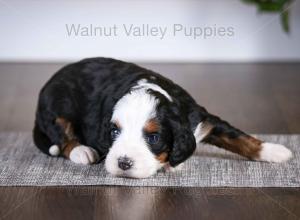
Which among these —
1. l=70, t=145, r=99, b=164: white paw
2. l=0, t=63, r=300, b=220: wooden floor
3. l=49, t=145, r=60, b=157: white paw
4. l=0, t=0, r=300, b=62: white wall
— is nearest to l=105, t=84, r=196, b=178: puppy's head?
l=0, t=63, r=300, b=220: wooden floor

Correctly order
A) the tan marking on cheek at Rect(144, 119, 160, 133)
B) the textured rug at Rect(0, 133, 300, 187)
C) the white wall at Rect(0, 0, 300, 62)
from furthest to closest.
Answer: the white wall at Rect(0, 0, 300, 62) < the textured rug at Rect(0, 133, 300, 187) < the tan marking on cheek at Rect(144, 119, 160, 133)

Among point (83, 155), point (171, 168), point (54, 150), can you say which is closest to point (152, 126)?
point (171, 168)

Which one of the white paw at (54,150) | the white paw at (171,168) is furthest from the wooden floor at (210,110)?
the white paw at (54,150)

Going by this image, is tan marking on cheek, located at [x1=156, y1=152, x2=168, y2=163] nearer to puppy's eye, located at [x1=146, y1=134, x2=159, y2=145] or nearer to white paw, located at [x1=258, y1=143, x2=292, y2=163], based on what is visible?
puppy's eye, located at [x1=146, y1=134, x2=159, y2=145]

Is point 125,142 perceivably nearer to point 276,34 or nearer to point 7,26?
point 7,26

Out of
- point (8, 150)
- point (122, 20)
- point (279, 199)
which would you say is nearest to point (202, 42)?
point (122, 20)

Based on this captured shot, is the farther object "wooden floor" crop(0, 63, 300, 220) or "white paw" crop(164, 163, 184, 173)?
"white paw" crop(164, 163, 184, 173)

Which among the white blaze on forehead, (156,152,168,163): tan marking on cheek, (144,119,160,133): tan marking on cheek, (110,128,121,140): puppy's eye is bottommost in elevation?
(156,152,168,163): tan marking on cheek

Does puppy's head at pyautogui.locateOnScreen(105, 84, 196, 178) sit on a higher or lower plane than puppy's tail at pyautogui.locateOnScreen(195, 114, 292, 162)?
higher
